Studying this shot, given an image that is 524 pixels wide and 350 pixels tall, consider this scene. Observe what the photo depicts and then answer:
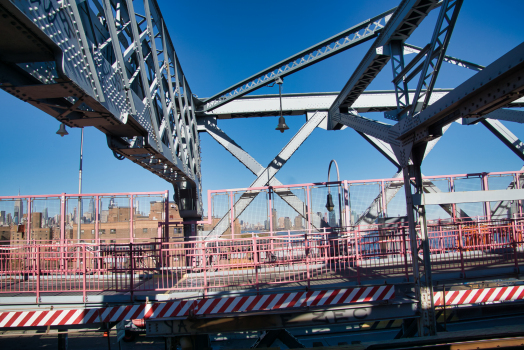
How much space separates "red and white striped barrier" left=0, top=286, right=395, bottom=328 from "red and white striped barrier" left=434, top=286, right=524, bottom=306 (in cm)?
184

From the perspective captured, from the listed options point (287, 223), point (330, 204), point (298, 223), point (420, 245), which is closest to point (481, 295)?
point (420, 245)

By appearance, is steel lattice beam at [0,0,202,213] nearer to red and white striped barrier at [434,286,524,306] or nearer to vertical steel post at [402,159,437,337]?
vertical steel post at [402,159,437,337]

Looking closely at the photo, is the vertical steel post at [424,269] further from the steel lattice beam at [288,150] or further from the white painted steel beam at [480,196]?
the steel lattice beam at [288,150]

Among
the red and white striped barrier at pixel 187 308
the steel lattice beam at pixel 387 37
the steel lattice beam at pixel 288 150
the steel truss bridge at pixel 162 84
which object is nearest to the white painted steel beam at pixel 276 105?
→ the steel lattice beam at pixel 288 150

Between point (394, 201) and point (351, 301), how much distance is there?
9390mm

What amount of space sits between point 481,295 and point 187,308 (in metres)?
6.42

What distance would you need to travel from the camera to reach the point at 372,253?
9.38m

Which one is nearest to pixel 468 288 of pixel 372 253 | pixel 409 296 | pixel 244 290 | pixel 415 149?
pixel 409 296

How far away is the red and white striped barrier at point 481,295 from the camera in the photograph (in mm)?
7086

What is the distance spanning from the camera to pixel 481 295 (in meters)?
7.08

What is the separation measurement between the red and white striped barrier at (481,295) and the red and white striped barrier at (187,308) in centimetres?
184

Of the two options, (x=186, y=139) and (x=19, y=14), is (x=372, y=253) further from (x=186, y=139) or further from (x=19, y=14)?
(x=19, y=14)

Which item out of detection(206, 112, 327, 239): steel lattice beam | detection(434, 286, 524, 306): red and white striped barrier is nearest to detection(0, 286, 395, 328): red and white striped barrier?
detection(434, 286, 524, 306): red and white striped barrier

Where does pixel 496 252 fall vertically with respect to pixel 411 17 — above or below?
below
